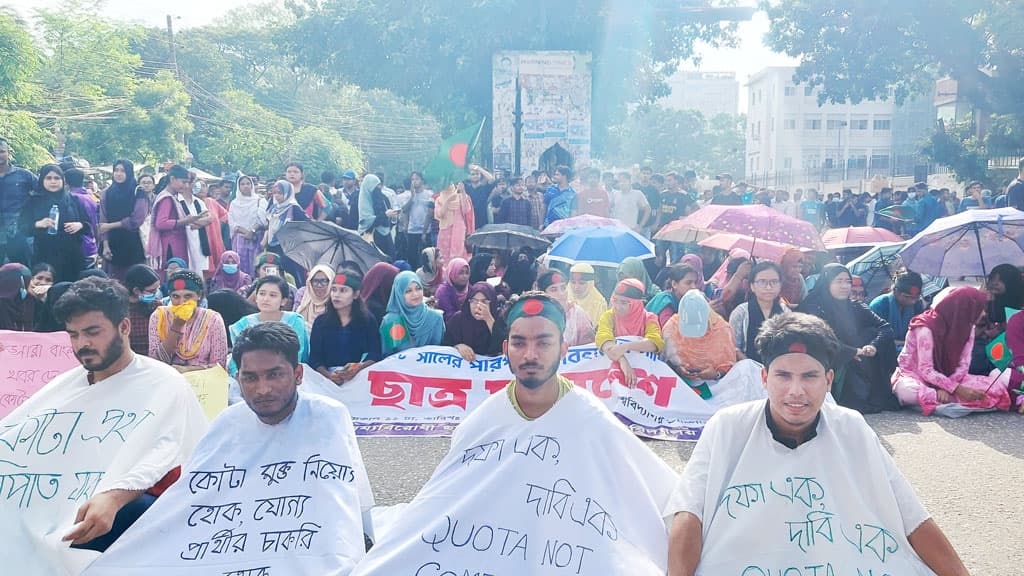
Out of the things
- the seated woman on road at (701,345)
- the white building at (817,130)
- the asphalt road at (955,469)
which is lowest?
the asphalt road at (955,469)

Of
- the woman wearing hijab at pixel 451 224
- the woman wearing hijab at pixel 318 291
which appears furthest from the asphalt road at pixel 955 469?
the woman wearing hijab at pixel 451 224

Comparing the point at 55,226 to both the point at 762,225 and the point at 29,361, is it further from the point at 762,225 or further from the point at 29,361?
the point at 762,225

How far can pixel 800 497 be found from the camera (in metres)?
3.24

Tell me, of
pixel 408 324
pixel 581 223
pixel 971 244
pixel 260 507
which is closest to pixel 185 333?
pixel 408 324

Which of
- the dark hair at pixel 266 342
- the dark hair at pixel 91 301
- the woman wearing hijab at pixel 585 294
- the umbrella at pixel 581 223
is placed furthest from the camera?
the umbrella at pixel 581 223

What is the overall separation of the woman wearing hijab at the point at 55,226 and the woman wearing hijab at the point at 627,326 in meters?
5.65

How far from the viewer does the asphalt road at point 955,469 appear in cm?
470

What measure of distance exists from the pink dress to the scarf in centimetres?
5

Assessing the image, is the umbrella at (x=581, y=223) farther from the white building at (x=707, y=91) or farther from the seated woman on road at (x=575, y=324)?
the white building at (x=707, y=91)

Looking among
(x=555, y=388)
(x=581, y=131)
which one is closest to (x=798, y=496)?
(x=555, y=388)

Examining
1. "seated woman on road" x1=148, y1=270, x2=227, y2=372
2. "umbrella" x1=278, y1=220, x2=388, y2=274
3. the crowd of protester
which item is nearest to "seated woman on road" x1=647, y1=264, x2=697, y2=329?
the crowd of protester

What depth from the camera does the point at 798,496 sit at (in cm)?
324

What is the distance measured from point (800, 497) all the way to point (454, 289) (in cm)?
537

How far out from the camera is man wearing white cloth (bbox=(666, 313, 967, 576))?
3.17 m
